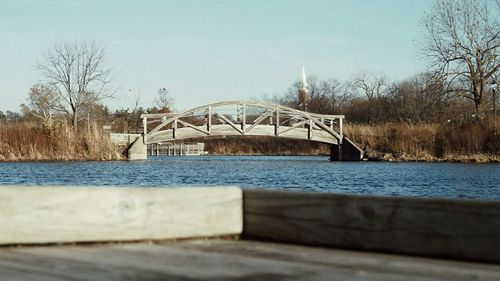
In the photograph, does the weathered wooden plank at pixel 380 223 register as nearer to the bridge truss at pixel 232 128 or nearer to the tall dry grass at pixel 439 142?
the tall dry grass at pixel 439 142

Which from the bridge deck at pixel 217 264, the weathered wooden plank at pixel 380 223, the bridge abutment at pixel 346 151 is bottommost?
the bridge deck at pixel 217 264

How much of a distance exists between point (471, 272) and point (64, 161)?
39.1 m

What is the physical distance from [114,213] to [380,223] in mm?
1895

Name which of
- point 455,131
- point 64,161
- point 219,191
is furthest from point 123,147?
point 219,191

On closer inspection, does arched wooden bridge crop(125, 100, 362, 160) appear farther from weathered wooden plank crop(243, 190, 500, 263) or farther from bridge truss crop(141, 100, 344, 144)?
weathered wooden plank crop(243, 190, 500, 263)

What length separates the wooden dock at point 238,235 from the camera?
13.5 feet

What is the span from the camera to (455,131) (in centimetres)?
4150

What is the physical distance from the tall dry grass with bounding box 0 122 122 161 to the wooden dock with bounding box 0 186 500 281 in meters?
36.9

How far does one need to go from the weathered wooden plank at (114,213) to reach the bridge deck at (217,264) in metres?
0.12

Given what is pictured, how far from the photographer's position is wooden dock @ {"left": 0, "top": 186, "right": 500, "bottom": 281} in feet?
13.5

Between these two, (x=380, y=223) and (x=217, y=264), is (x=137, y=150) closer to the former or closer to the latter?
(x=380, y=223)

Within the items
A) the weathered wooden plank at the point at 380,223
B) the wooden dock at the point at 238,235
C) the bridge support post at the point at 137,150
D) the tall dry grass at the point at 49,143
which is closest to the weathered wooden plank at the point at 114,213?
the wooden dock at the point at 238,235

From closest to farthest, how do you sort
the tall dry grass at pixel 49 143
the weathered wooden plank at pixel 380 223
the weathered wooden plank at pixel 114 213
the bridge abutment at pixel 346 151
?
the weathered wooden plank at pixel 380 223 < the weathered wooden plank at pixel 114 213 < the tall dry grass at pixel 49 143 < the bridge abutment at pixel 346 151

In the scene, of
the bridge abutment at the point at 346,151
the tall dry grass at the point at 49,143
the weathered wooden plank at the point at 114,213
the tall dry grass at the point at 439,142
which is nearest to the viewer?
the weathered wooden plank at the point at 114,213
